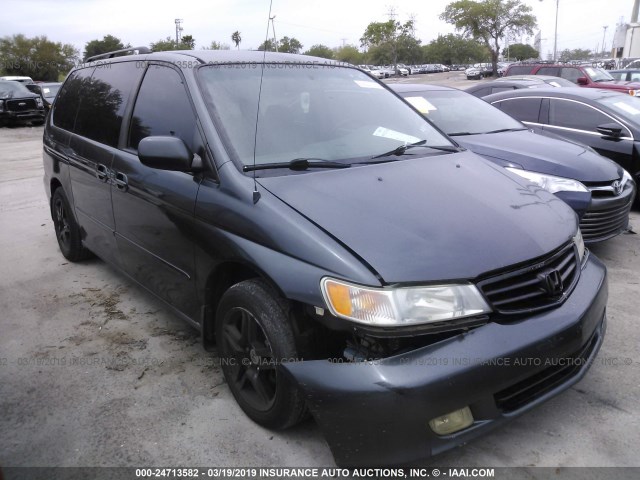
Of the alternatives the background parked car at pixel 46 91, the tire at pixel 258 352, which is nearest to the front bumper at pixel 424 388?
the tire at pixel 258 352

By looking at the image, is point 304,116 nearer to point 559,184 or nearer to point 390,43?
point 559,184

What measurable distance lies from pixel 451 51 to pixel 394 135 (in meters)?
94.9

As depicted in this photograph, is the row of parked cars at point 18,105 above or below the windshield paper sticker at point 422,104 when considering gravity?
below

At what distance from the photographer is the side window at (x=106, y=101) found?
12.0ft

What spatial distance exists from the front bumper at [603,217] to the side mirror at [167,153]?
3.51 metres

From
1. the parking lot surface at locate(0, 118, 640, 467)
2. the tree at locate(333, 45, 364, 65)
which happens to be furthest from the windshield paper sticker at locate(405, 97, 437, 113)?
the parking lot surface at locate(0, 118, 640, 467)

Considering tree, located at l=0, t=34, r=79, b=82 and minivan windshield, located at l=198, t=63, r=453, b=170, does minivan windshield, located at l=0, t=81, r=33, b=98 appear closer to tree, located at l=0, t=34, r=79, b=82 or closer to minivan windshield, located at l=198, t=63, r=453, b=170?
minivan windshield, located at l=198, t=63, r=453, b=170

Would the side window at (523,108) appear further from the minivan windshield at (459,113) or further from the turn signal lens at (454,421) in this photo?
the turn signal lens at (454,421)

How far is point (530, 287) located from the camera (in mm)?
2281

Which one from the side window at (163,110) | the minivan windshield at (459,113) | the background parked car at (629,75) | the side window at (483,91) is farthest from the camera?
the background parked car at (629,75)

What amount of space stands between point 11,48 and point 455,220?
5004cm

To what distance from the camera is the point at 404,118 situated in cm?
348

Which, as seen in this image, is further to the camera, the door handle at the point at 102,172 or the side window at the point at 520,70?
the side window at the point at 520,70

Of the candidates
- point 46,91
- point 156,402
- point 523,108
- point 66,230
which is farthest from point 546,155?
point 46,91
